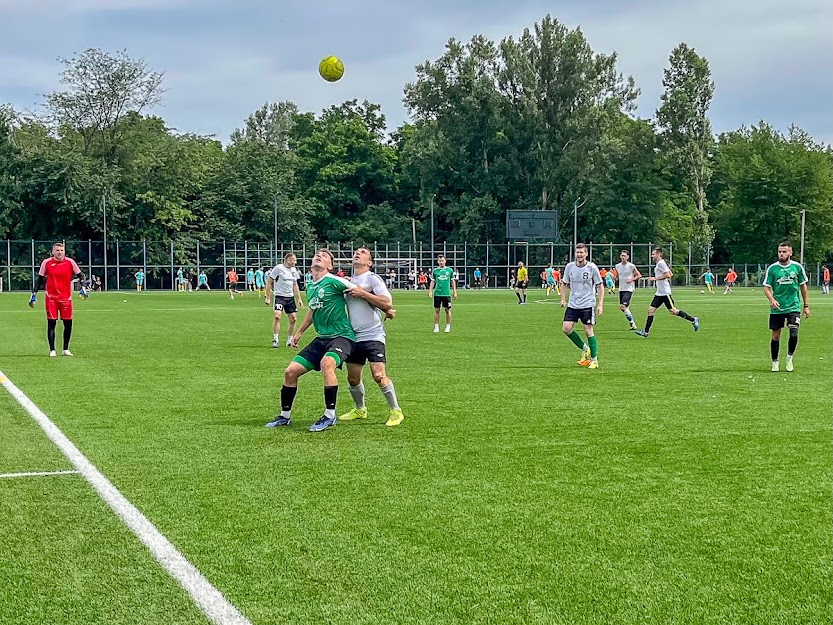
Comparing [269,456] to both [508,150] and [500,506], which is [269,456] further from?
[508,150]

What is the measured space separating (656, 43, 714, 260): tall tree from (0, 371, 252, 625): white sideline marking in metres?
79.6

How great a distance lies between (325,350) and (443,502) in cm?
341

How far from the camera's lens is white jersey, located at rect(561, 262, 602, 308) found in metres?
16.3

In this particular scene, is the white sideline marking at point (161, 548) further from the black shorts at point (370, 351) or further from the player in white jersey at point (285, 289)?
the player in white jersey at point (285, 289)

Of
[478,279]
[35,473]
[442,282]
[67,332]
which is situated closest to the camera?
[35,473]

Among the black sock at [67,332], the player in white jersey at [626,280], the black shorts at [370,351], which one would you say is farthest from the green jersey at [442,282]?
the black shorts at [370,351]

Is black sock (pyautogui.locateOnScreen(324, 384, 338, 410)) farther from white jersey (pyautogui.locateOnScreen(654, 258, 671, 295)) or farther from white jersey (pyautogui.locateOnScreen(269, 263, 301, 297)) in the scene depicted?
white jersey (pyautogui.locateOnScreen(654, 258, 671, 295))

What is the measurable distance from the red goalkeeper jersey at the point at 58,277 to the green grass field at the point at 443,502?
3720 millimetres

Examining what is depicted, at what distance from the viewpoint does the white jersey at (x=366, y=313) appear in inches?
391

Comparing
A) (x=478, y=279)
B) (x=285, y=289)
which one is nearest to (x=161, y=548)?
(x=285, y=289)

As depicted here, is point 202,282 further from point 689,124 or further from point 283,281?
point 283,281

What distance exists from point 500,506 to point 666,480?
58.6 inches

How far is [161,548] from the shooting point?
555cm

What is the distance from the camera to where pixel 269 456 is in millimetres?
8305
